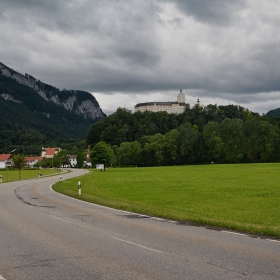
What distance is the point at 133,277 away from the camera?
822 cm

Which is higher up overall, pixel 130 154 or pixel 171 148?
pixel 171 148

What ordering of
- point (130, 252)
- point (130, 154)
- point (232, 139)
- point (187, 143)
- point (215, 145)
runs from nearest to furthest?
point (130, 252)
point (232, 139)
point (215, 145)
point (187, 143)
point (130, 154)

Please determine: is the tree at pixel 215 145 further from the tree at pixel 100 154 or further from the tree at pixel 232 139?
the tree at pixel 100 154

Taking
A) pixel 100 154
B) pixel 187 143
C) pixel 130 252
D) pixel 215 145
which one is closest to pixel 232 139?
pixel 215 145

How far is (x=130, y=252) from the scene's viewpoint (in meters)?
10.6

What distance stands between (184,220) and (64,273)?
9.12 meters

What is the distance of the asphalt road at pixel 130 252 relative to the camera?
858 centimetres

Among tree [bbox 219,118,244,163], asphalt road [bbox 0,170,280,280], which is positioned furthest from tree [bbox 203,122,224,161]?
asphalt road [bbox 0,170,280,280]

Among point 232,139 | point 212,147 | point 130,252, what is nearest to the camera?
point 130,252

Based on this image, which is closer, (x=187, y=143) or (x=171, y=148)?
(x=187, y=143)

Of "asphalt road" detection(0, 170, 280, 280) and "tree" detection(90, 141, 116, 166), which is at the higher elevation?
"tree" detection(90, 141, 116, 166)

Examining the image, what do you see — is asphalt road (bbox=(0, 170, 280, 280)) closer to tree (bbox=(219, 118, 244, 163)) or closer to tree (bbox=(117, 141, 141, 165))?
tree (bbox=(219, 118, 244, 163))

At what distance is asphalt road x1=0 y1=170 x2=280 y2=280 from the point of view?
8.58 meters

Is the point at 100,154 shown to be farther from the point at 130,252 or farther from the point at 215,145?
the point at 130,252
